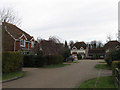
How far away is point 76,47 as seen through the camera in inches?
2571

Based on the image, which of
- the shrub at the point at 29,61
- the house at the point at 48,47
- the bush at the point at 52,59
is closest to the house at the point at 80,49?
the house at the point at 48,47

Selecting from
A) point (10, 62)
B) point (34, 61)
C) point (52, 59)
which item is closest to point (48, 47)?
point (52, 59)

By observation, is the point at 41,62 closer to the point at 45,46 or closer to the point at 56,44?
the point at 45,46

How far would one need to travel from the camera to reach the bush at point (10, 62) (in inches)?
454

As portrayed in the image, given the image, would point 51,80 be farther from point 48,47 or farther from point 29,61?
point 48,47

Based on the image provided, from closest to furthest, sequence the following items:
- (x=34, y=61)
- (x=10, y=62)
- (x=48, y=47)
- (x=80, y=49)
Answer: (x=10, y=62) < (x=34, y=61) < (x=48, y=47) < (x=80, y=49)

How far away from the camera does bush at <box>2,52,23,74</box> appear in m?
11.5

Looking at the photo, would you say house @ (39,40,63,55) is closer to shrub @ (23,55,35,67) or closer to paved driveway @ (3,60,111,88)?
shrub @ (23,55,35,67)

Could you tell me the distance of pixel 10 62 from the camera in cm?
1212

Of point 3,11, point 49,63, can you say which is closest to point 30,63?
point 49,63

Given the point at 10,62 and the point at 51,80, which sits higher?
the point at 10,62

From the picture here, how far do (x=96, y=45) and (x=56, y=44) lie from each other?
207 ft

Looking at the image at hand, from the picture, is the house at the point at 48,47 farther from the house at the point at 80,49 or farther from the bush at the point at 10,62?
the house at the point at 80,49

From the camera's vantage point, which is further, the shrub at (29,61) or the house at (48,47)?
the house at (48,47)
